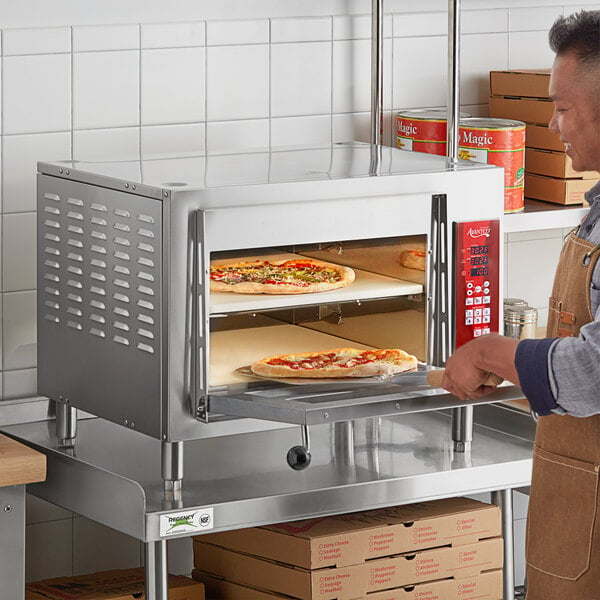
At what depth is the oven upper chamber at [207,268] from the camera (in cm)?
194

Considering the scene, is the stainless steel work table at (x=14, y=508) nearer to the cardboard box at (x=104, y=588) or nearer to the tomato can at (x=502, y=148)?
the cardboard box at (x=104, y=588)

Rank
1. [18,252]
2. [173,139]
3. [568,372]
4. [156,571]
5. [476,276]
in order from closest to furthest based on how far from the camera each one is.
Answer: [568,372]
[156,571]
[476,276]
[18,252]
[173,139]

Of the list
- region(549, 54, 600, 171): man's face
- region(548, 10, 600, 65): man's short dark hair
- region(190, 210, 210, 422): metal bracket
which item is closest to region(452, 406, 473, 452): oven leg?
region(190, 210, 210, 422): metal bracket

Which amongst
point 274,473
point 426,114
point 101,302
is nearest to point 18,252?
point 101,302

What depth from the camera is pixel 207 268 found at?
1939mm

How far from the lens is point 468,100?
285 cm

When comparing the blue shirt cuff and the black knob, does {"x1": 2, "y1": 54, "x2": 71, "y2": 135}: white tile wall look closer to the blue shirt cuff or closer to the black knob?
the black knob

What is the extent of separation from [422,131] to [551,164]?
275 mm

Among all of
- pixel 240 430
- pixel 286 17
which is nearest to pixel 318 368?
pixel 240 430

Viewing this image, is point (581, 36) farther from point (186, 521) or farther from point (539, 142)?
point (539, 142)

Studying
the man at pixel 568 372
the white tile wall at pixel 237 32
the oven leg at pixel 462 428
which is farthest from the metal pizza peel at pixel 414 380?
the white tile wall at pixel 237 32

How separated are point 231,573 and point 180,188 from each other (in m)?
0.74

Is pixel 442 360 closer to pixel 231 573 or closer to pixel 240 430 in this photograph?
pixel 240 430

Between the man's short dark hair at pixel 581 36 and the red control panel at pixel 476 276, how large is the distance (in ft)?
1.46
